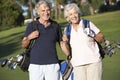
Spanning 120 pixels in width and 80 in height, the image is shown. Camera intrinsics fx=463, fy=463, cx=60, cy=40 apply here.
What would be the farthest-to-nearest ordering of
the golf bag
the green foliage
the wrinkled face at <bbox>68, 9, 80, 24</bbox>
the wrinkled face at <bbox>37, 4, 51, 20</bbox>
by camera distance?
the green foliage < the golf bag < the wrinkled face at <bbox>68, 9, 80, 24</bbox> < the wrinkled face at <bbox>37, 4, 51, 20</bbox>

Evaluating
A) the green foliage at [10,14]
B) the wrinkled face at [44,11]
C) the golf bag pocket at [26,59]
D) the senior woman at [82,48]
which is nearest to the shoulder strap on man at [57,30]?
the senior woman at [82,48]

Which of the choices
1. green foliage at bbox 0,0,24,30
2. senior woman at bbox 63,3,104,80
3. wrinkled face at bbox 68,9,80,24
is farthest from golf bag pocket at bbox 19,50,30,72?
green foliage at bbox 0,0,24,30

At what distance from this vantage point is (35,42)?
6703 millimetres

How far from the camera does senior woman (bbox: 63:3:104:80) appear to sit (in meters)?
6.83

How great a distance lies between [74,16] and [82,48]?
0.49 metres

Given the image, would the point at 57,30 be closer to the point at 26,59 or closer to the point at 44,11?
the point at 44,11

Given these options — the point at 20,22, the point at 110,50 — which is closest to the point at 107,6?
the point at 20,22

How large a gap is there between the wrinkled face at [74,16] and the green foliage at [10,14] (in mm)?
47713

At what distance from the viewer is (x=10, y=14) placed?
55.3 metres

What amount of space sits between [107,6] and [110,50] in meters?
65.3

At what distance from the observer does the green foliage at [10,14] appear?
2178 inches

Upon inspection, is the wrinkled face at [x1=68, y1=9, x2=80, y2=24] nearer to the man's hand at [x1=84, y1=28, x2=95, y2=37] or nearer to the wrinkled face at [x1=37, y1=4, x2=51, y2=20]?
the man's hand at [x1=84, y1=28, x2=95, y2=37]

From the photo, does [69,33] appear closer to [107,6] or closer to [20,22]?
[20,22]

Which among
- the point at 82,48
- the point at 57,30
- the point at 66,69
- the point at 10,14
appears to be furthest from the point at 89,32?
the point at 10,14
